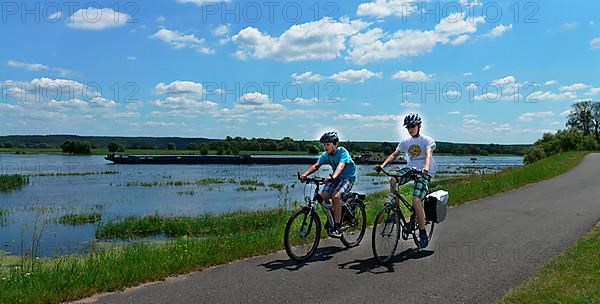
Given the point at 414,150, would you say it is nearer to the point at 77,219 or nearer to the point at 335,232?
the point at 335,232

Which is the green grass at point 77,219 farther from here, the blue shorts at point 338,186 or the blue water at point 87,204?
the blue shorts at point 338,186

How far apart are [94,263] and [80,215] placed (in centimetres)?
1631

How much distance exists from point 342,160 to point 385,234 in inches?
45.5

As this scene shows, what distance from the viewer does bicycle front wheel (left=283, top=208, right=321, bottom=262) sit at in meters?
6.87

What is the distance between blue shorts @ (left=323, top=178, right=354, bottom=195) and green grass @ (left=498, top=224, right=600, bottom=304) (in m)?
2.58

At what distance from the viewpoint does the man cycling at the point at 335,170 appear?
7.23 meters

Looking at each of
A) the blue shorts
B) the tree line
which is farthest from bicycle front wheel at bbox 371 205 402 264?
the tree line

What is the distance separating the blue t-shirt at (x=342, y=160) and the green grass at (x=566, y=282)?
A: 8.71 ft

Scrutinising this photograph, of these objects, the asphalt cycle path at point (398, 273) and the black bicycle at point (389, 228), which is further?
the black bicycle at point (389, 228)

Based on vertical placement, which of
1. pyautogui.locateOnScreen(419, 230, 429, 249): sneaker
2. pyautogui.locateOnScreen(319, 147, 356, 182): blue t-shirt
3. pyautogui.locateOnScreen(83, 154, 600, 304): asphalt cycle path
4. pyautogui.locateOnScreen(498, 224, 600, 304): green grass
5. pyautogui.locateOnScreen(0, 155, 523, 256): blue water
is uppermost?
pyautogui.locateOnScreen(319, 147, 356, 182): blue t-shirt

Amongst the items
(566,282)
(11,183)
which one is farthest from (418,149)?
(11,183)

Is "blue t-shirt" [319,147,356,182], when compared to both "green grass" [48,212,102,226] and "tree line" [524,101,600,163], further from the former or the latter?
"tree line" [524,101,600,163]

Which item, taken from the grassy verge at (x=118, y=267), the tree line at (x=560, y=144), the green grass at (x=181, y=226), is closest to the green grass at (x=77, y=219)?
the green grass at (x=181, y=226)

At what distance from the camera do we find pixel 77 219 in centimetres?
2089
